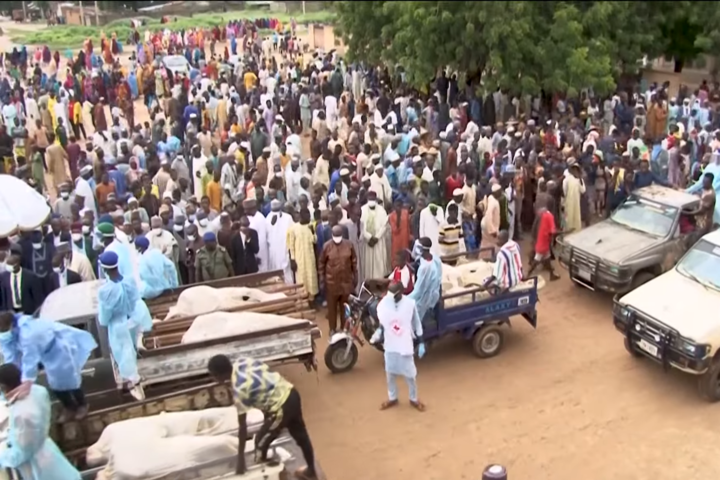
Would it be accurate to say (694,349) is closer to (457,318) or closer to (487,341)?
(487,341)

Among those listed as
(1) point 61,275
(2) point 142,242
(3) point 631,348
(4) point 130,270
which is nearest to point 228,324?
(4) point 130,270

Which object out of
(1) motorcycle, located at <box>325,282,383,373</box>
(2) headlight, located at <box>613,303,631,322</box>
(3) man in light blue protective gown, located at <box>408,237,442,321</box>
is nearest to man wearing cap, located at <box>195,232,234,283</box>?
(1) motorcycle, located at <box>325,282,383,373</box>

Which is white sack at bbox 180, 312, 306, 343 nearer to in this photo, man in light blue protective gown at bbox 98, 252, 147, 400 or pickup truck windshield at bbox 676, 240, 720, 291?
man in light blue protective gown at bbox 98, 252, 147, 400

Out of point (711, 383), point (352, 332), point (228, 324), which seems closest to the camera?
point (228, 324)

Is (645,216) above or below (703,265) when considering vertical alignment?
above

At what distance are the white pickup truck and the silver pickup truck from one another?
3.17 feet

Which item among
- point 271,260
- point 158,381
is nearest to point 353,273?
point 271,260

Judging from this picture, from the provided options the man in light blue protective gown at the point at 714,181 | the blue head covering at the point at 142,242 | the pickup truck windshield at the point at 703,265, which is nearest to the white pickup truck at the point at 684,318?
the pickup truck windshield at the point at 703,265

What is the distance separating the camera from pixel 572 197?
40.7ft

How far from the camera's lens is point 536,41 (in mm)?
16375

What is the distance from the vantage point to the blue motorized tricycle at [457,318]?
9.27 metres

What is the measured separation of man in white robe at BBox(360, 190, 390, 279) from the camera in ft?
35.8

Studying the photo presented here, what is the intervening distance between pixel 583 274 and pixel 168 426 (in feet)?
21.4

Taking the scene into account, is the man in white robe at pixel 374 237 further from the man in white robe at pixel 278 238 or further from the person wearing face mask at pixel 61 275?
the person wearing face mask at pixel 61 275
